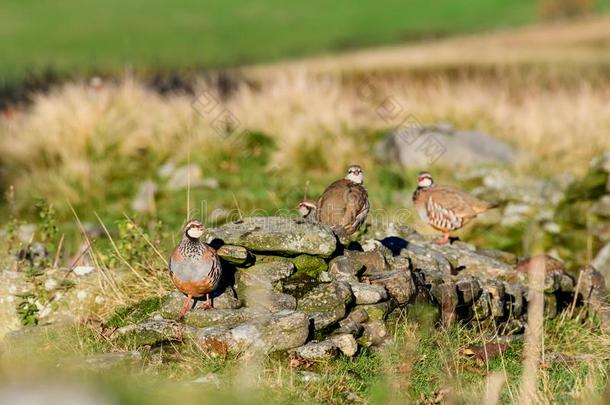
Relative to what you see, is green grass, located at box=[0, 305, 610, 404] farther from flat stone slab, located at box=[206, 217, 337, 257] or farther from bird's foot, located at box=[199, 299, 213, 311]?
flat stone slab, located at box=[206, 217, 337, 257]

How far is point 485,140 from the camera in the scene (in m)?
18.3

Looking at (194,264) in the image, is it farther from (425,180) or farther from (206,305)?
A: (425,180)

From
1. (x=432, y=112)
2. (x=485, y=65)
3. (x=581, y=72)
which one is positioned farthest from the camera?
(x=485, y=65)

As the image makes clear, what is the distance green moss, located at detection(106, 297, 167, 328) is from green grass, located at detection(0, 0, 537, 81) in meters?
39.4

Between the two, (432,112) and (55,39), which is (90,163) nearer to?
(432,112)

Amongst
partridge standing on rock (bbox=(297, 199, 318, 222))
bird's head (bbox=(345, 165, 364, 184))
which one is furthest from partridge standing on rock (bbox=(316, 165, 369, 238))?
partridge standing on rock (bbox=(297, 199, 318, 222))

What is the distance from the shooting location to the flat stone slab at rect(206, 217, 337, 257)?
8.59 meters

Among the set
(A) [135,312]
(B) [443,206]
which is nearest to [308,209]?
(B) [443,206]

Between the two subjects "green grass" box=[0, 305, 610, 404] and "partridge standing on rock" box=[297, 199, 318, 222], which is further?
"partridge standing on rock" box=[297, 199, 318, 222]

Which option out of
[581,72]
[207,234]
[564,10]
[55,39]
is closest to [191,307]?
[207,234]

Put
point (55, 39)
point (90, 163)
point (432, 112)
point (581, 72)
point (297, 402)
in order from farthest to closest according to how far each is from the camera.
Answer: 1. point (55, 39)
2. point (581, 72)
3. point (432, 112)
4. point (90, 163)
5. point (297, 402)

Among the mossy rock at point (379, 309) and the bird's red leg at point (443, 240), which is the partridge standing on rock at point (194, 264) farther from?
the bird's red leg at point (443, 240)

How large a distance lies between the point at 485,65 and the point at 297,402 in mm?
32147

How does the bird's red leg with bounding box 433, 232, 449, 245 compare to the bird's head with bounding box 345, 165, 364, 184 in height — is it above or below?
below
